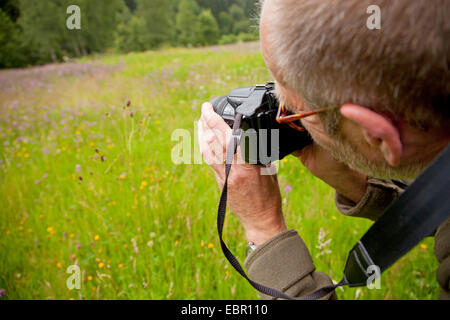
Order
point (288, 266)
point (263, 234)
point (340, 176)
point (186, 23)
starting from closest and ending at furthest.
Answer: point (288, 266) → point (263, 234) → point (340, 176) → point (186, 23)

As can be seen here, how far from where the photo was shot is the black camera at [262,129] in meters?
0.83

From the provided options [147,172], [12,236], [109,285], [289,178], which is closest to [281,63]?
[109,285]

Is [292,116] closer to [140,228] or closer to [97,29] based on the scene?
[140,228]

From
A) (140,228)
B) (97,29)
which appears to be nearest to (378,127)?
(140,228)

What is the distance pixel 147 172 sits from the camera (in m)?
2.08

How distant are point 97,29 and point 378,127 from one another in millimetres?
27119

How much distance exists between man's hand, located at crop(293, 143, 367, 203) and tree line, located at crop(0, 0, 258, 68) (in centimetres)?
1227

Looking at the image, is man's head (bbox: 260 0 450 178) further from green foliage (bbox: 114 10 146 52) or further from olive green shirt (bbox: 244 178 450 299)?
green foliage (bbox: 114 10 146 52)

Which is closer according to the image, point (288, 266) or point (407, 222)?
point (407, 222)

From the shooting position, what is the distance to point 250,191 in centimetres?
97

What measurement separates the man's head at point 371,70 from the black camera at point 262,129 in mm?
163

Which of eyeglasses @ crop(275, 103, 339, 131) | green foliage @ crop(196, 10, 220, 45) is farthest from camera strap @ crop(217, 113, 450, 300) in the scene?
green foliage @ crop(196, 10, 220, 45)

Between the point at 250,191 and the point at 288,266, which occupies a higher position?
the point at 250,191

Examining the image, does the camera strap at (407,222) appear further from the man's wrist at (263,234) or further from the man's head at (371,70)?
the man's wrist at (263,234)
